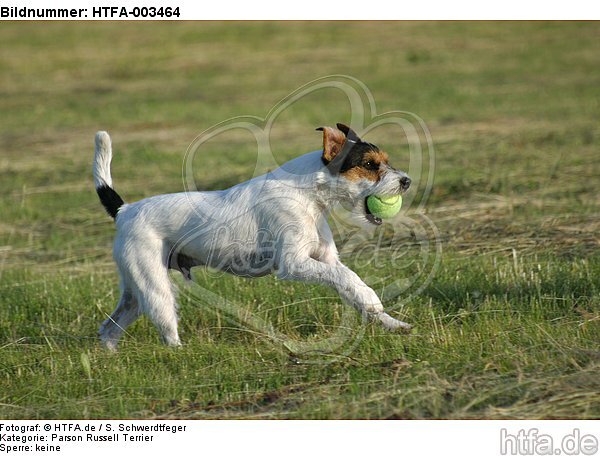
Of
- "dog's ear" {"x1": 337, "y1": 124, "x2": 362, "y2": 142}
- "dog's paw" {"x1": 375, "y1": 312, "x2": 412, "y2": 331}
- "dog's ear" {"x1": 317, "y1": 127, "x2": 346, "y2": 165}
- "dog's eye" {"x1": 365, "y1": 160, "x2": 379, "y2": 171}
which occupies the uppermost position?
"dog's ear" {"x1": 337, "y1": 124, "x2": 362, "y2": 142}

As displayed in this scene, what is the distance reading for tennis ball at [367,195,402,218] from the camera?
6.47 meters

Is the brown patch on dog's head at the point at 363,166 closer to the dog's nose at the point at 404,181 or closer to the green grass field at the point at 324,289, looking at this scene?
the dog's nose at the point at 404,181

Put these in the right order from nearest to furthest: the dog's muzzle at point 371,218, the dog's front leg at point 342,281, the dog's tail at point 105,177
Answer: the dog's front leg at point 342,281, the dog's muzzle at point 371,218, the dog's tail at point 105,177

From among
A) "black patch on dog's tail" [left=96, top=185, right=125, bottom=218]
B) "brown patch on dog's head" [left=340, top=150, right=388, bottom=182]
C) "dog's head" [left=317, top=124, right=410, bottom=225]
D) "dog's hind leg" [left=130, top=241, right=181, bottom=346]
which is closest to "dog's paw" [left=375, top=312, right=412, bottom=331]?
"dog's head" [left=317, top=124, right=410, bottom=225]

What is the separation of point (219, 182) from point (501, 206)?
400 centimetres

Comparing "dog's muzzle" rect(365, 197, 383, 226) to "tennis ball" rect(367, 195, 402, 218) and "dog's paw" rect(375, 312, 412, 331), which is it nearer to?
"tennis ball" rect(367, 195, 402, 218)

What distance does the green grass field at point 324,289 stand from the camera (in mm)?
5707

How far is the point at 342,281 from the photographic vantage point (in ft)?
20.4

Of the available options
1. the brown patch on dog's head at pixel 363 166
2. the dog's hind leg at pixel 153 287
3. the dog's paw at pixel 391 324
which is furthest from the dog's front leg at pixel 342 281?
the dog's hind leg at pixel 153 287

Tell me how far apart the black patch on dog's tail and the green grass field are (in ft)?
3.13

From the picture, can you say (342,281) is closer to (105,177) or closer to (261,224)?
(261,224)

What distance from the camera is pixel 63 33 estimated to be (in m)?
31.6

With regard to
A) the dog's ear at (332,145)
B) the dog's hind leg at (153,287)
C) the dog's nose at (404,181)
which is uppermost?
the dog's ear at (332,145)

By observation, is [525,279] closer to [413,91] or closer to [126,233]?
[126,233]
